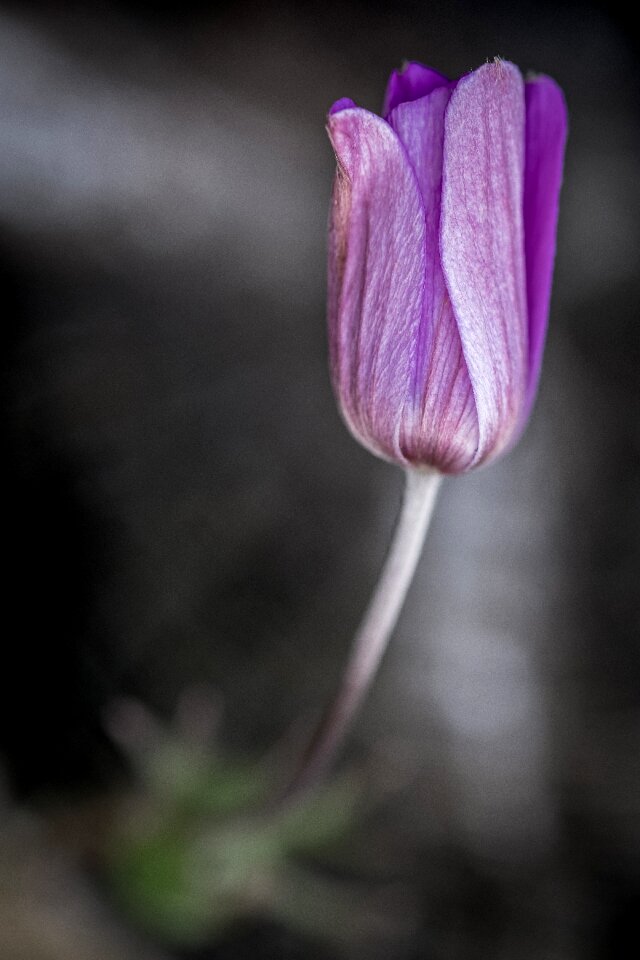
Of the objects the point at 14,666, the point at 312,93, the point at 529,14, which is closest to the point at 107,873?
the point at 14,666

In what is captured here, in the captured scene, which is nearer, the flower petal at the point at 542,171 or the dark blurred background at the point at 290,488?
the flower petal at the point at 542,171

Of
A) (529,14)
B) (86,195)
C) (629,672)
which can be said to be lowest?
(629,672)

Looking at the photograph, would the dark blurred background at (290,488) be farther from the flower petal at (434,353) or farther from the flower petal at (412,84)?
the flower petal at (412,84)

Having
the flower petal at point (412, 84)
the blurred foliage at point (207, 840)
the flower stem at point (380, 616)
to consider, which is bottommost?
the blurred foliage at point (207, 840)

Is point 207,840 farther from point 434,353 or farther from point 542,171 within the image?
point 542,171

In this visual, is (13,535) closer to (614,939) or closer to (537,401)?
(537,401)

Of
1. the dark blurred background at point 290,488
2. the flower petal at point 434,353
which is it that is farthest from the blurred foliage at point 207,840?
the flower petal at point 434,353

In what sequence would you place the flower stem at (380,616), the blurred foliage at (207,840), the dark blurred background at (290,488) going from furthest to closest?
1. the dark blurred background at (290,488)
2. the blurred foliage at (207,840)
3. the flower stem at (380,616)
